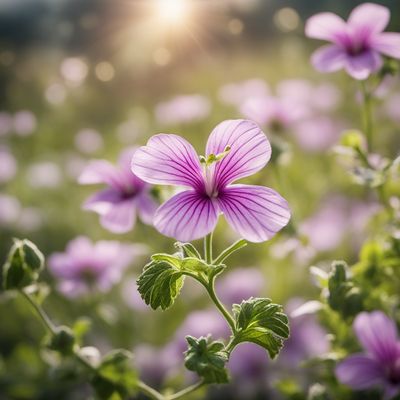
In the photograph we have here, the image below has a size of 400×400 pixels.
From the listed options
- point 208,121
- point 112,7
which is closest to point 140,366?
point 208,121

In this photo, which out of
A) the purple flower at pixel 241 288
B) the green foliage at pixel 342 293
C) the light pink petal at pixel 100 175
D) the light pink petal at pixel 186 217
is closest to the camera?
the light pink petal at pixel 186 217

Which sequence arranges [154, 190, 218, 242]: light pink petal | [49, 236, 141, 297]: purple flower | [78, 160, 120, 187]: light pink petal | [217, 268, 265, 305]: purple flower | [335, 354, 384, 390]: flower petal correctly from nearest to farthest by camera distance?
[154, 190, 218, 242]: light pink petal
[335, 354, 384, 390]: flower petal
[78, 160, 120, 187]: light pink petal
[49, 236, 141, 297]: purple flower
[217, 268, 265, 305]: purple flower

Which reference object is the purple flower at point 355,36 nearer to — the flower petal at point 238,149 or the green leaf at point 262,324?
the flower petal at point 238,149

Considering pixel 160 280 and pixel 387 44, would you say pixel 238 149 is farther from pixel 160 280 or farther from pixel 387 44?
pixel 387 44

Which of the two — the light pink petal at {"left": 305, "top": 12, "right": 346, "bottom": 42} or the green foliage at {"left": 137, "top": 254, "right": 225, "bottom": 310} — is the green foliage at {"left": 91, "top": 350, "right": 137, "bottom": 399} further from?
the light pink petal at {"left": 305, "top": 12, "right": 346, "bottom": 42}

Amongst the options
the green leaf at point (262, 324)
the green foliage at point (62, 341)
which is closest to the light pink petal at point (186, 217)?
the green leaf at point (262, 324)

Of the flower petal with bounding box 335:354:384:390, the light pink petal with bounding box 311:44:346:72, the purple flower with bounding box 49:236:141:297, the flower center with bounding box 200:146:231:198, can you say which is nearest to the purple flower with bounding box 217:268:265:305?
the purple flower with bounding box 49:236:141:297

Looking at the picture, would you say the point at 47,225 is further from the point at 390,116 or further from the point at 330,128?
the point at 390,116
